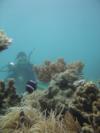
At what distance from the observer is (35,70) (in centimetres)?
987

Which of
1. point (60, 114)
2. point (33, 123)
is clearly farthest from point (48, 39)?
point (33, 123)

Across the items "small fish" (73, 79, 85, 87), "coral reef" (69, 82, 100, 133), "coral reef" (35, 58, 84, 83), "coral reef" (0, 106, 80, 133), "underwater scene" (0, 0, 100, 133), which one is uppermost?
"underwater scene" (0, 0, 100, 133)

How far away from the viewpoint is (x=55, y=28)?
1556 centimetres

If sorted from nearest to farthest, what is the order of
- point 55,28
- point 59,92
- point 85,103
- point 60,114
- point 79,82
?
1. point 85,103
2. point 60,114
3. point 79,82
4. point 59,92
5. point 55,28

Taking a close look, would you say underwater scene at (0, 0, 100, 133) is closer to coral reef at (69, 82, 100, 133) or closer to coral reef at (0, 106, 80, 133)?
coral reef at (0, 106, 80, 133)

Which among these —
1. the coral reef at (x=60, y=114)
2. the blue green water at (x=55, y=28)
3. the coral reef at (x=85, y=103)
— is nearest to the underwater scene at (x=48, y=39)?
the blue green water at (x=55, y=28)

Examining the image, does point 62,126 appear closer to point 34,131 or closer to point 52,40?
point 34,131

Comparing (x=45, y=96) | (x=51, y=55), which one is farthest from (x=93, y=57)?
(x=45, y=96)

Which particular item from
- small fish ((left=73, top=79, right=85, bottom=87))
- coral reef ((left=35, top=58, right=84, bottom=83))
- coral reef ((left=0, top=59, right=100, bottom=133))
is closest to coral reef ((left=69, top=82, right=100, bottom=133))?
coral reef ((left=0, top=59, right=100, bottom=133))

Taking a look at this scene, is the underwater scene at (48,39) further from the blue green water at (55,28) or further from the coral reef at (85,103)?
the coral reef at (85,103)

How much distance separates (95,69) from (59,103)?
9.57 metres

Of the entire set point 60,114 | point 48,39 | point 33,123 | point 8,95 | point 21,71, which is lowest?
point 33,123

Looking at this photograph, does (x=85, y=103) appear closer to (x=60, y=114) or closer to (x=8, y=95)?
(x=60, y=114)

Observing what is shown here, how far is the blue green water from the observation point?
14.5 meters
